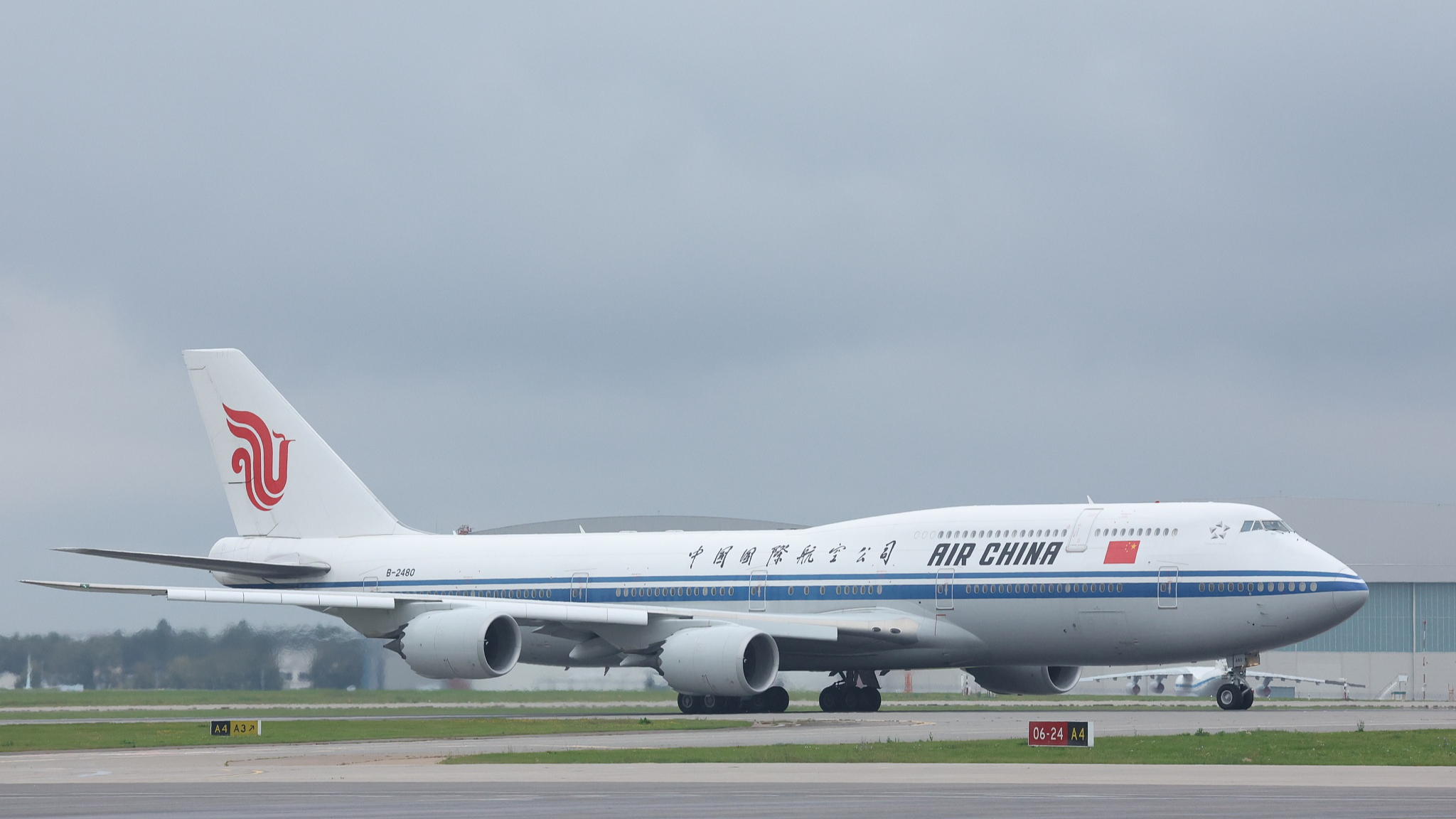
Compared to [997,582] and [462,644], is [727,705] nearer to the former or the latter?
[462,644]

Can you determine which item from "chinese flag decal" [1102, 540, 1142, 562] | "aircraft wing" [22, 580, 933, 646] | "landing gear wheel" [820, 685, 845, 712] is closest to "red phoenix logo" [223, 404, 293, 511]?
"aircraft wing" [22, 580, 933, 646]

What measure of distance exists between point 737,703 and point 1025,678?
697 centimetres

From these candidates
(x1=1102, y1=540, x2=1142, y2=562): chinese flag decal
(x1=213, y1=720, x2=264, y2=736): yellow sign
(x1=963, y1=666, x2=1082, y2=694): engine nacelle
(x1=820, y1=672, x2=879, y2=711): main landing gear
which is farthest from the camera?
(x1=963, y1=666, x2=1082, y2=694): engine nacelle

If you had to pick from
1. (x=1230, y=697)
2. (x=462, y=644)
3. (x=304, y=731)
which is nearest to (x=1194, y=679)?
(x=1230, y=697)

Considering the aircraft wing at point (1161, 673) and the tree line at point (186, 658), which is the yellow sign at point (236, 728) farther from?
the aircraft wing at point (1161, 673)

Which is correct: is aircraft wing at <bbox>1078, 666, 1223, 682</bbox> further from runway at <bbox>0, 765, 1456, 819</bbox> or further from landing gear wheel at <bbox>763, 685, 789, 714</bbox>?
runway at <bbox>0, 765, 1456, 819</bbox>

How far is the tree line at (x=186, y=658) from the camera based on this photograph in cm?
4516

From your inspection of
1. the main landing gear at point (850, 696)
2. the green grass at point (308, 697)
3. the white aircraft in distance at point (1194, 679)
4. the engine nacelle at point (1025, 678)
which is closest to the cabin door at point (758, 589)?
the main landing gear at point (850, 696)

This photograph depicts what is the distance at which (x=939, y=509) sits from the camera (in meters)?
39.8

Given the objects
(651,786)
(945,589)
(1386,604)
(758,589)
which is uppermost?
(1386,604)

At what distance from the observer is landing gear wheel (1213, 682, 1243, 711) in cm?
3706

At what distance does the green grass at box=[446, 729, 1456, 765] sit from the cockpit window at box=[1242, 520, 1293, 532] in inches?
419

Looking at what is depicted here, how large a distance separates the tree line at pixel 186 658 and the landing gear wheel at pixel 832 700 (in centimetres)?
→ 1204

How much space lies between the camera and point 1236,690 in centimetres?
3719
